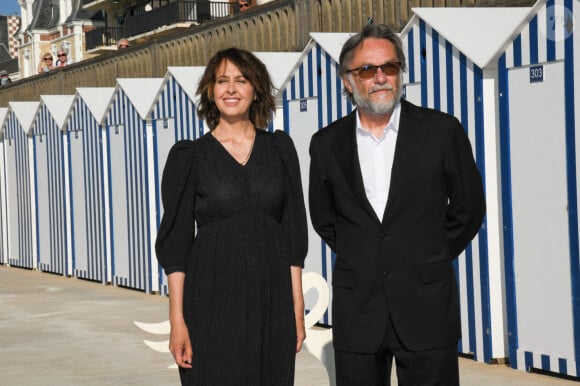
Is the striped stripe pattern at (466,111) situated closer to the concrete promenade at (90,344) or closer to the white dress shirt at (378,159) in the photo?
the concrete promenade at (90,344)

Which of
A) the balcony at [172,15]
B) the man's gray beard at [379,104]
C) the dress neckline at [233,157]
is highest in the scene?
the balcony at [172,15]

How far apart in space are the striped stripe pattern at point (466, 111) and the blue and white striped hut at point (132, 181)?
16.7ft

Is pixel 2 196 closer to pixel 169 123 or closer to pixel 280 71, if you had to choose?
pixel 169 123

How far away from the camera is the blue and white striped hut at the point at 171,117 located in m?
11.8

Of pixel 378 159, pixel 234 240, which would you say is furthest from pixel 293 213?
pixel 378 159

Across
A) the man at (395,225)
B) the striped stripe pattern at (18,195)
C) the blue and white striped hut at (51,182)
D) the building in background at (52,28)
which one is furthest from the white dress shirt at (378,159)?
the building in background at (52,28)

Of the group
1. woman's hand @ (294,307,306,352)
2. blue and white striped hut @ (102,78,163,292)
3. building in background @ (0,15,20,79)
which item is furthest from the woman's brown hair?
building in background @ (0,15,20,79)

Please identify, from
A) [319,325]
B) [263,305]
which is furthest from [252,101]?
[319,325]

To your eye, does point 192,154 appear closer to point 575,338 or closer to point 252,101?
point 252,101

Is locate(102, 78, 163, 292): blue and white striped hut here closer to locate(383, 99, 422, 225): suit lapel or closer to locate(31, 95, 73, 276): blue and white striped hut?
locate(31, 95, 73, 276): blue and white striped hut

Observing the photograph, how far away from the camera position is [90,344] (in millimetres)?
9289

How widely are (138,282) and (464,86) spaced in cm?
653

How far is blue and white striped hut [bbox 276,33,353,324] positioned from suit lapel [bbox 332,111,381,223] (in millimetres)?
5377

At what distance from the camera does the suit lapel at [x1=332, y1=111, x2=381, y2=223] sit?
3418 mm
